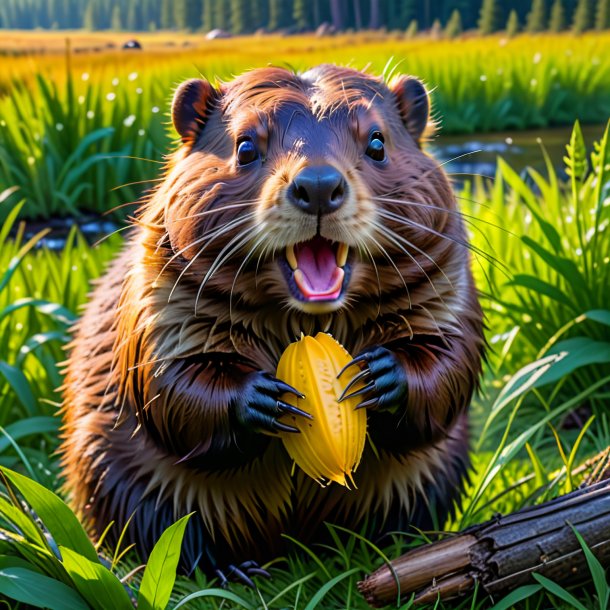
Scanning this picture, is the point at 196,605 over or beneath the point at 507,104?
beneath

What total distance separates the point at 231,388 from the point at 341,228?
0.48 metres

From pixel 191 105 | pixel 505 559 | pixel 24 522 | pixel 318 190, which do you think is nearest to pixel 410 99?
pixel 191 105

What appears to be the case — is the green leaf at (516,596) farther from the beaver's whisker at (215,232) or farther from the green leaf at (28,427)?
the green leaf at (28,427)

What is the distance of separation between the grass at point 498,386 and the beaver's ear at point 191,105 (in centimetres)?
74

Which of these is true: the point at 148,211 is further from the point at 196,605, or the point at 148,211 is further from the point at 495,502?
the point at 495,502

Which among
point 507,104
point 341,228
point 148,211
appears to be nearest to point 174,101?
point 148,211

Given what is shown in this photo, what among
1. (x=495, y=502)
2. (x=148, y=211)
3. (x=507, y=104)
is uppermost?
(x=148, y=211)

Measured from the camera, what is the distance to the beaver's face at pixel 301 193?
218 cm

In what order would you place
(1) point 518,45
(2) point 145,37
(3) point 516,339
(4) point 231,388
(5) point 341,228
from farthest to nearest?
(1) point 518,45 → (2) point 145,37 → (3) point 516,339 → (4) point 231,388 → (5) point 341,228

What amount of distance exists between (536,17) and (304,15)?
4.37 ft

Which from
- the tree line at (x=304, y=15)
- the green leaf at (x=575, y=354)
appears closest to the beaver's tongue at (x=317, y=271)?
the green leaf at (x=575, y=354)

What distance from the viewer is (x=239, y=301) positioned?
240 centimetres

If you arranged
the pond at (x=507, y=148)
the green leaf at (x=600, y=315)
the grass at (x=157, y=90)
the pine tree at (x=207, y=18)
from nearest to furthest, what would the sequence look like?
the green leaf at (x=600, y=315) < the grass at (x=157, y=90) < the pine tree at (x=207, y=18) < the pond at (x=507, y=148)

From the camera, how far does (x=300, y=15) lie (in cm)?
548
